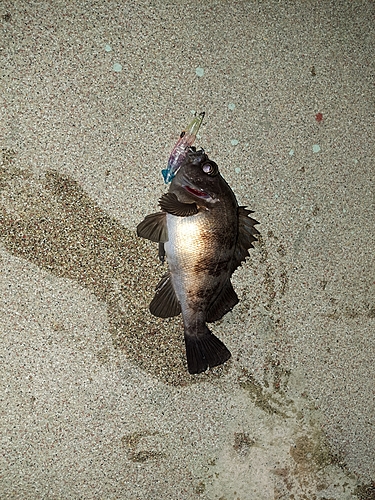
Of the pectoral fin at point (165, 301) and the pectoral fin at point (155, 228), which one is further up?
the pectoral fin at point (155, 228)

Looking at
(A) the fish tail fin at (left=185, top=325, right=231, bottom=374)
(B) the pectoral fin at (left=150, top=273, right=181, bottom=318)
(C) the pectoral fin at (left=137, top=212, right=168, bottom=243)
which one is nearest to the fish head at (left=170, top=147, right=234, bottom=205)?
Result: (C) the pectoral fin at (left=137, top=212, right=168, bottom=243)

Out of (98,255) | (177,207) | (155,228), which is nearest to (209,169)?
(177,207)

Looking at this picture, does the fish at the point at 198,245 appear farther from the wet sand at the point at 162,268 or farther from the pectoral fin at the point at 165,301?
the wet sand at the point at 162,268

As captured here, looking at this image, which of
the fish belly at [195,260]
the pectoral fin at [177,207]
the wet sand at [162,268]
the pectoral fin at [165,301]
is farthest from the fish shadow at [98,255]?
the pectoral fin at [177,207]

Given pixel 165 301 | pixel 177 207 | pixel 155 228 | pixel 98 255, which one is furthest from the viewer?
pixel 98 255

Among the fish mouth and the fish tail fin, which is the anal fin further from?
the fish mouth

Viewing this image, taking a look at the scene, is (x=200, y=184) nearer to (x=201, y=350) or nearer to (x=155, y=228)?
(x=155, y=228)
